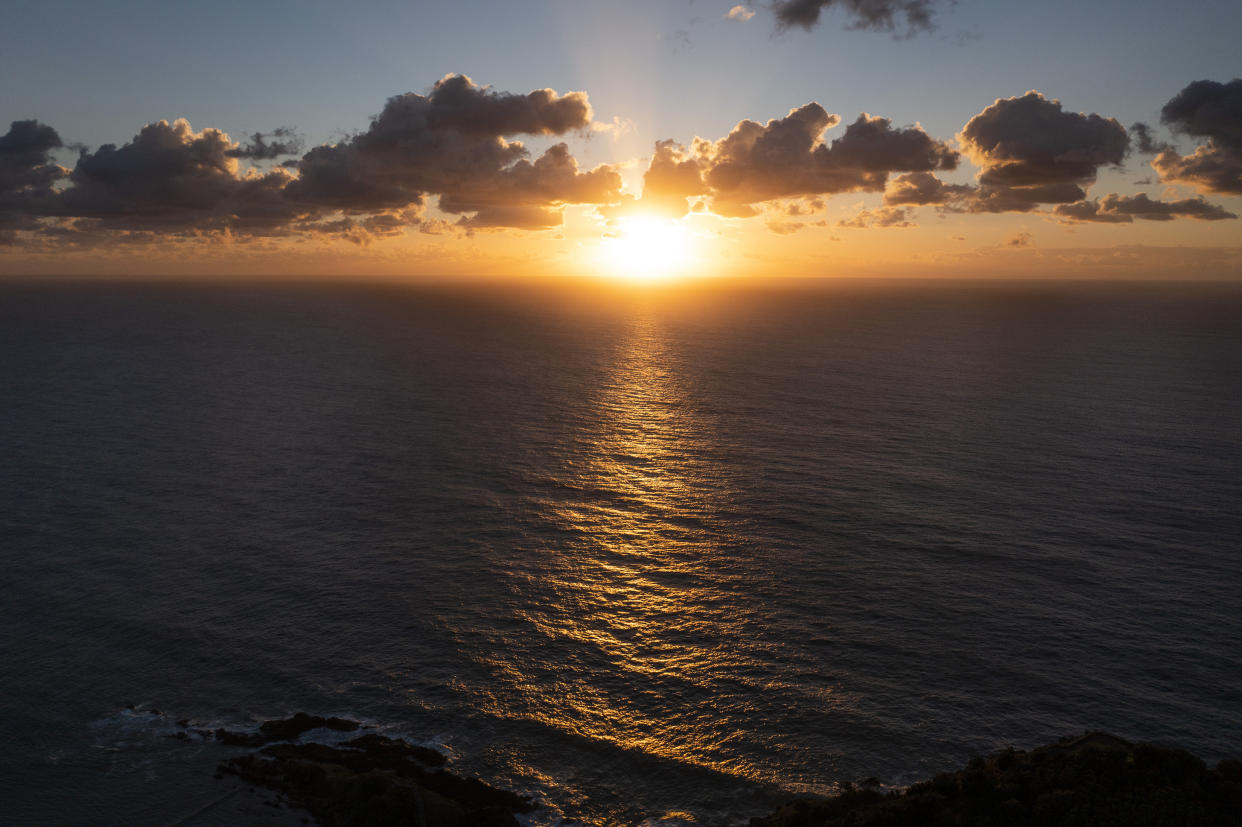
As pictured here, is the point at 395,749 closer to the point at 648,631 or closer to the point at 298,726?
the point at 298,726

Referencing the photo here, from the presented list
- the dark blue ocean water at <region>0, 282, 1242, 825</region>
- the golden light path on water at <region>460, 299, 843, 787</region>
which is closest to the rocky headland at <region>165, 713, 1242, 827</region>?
the dark blue ocean water at <region>0, 282, 1242, 825</region>

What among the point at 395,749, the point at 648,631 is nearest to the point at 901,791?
the point at 648,631

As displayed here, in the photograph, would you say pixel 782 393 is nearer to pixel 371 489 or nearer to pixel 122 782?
pixel 371 489

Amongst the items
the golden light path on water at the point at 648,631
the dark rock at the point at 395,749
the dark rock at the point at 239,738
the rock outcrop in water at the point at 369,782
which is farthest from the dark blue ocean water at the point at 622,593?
the rock outcrop in water at the point at 369,782

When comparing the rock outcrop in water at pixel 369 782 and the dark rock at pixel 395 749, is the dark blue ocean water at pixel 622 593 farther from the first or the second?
the rock outcrop in water at pixel 369 782

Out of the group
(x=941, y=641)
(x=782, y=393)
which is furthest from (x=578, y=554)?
(x=782, y=393)
